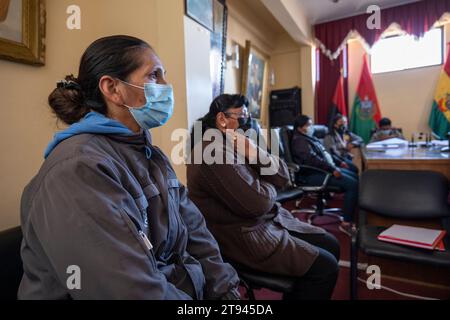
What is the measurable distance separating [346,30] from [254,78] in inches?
77.4

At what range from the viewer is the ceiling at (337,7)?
4148 millimetres

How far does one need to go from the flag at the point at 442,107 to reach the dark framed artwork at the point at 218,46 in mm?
3929

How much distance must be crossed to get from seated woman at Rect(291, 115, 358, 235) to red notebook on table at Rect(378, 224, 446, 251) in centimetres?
131

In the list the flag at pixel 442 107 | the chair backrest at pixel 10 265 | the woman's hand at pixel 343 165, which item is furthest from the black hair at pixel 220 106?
the flag at pixel 442 107

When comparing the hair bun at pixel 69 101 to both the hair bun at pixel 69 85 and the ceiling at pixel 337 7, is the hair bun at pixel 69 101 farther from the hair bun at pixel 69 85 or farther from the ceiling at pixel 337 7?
the ceiling at pixel 337 7

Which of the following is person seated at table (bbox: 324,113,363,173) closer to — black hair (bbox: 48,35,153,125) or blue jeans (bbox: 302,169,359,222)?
blue jeans (bbox: 302,169,359,222)

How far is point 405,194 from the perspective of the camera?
1661 mm

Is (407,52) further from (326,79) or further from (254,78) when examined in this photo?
(254,78)

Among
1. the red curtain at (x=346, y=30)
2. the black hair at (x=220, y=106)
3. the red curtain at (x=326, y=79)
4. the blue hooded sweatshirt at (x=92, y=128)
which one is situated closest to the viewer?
the blue hooded sweatshirt at (x=92, y=128)

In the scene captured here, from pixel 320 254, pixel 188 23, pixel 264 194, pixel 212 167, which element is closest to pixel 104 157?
pixel 212 167

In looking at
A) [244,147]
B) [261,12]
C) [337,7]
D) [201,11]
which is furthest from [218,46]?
[337,7]

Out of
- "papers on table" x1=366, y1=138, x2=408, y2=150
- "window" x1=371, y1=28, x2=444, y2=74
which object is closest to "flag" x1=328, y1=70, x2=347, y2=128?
"window" x1=371, y1=28, x2=444, y2=74
